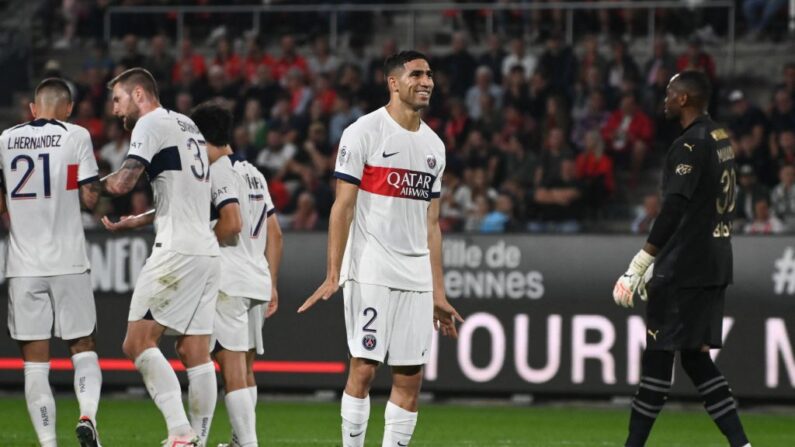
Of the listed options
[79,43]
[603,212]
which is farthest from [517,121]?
[79,43]

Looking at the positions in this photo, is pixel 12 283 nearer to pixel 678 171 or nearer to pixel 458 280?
pixel 678 171

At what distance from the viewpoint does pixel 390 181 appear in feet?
26.1

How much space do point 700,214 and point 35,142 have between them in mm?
4081

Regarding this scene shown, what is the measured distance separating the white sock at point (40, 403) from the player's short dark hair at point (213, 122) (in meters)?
1.77

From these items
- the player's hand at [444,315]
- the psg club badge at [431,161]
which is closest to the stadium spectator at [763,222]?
the player's hand at [444,315]

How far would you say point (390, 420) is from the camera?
7.93 metres

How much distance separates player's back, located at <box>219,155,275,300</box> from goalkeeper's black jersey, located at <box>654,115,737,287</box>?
2.62m

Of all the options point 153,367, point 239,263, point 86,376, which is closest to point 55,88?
point 239,263

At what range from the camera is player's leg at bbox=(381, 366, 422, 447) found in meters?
7.93

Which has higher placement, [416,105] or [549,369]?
[416,105]

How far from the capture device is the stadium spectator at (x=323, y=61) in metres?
20.9

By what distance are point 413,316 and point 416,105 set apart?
117cm

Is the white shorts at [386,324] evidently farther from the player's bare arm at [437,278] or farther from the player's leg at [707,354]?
the player's leg at [707,354]

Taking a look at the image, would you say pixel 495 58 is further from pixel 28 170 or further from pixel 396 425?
pixel 396 425
